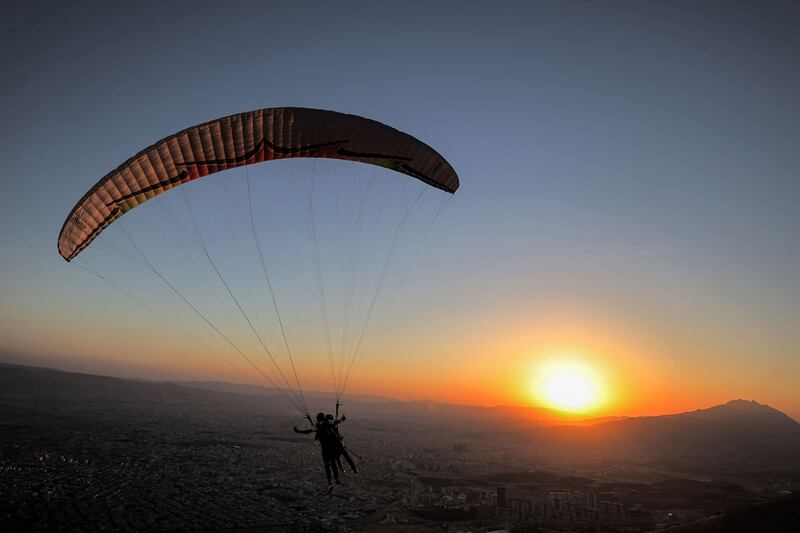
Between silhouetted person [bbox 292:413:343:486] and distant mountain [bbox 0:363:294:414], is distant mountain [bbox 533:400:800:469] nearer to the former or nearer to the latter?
silhouetted person [bbox 292:413:343:486]

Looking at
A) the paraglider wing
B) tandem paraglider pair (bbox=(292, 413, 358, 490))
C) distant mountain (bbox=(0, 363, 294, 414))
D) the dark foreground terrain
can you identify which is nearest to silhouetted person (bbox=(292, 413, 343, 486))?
tandem paraglider pair (bbox=(292, 413, 358, 490))

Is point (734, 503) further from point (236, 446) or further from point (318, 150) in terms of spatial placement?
point (236, 446)

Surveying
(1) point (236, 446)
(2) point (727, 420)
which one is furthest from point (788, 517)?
(2) point (727, 420)

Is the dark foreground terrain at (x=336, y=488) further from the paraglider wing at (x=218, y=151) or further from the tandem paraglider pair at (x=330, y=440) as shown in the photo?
the paraglider wing at (x=218, y=151)

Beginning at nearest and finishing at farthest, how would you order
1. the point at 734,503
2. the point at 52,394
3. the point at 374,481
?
the point at 734,503 < the point at 374,481 < the point at 52,394

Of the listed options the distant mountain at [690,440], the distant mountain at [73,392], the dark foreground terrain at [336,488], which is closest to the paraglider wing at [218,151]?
the dark foreground terrain at [336,488]

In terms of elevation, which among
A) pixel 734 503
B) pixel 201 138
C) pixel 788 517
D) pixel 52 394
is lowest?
pixel 52 394

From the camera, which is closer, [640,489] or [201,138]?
[201,138]
